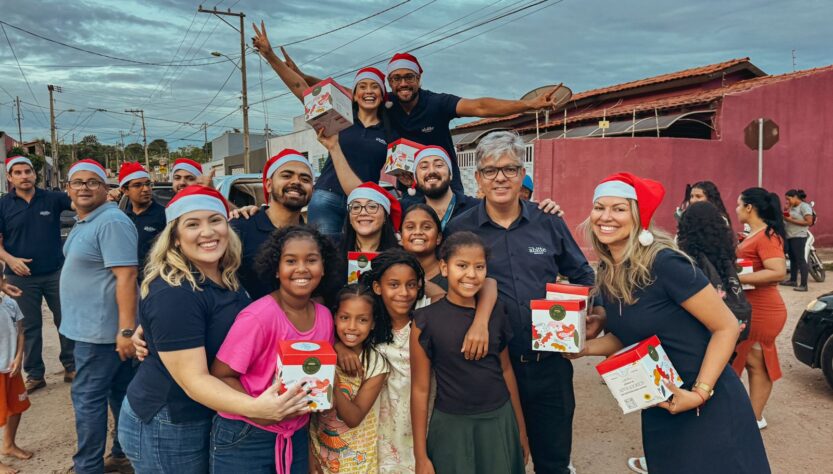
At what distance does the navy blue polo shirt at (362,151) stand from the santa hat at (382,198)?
26.9 inches

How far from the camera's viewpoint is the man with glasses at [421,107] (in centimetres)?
416

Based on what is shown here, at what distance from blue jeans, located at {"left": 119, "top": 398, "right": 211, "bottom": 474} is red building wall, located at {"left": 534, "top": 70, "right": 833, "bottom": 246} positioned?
11.8 metres

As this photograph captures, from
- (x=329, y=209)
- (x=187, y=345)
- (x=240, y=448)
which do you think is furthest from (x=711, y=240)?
(x=187, y=345)

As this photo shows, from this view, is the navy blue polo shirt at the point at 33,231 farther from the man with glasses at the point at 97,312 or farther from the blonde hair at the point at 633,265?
the blonde hair at the point at 633,265

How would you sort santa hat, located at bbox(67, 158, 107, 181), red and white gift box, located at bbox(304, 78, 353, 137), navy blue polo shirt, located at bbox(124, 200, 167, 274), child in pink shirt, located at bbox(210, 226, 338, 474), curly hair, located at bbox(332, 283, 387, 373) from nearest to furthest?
child in pink shirt, located at bbox(210, 226, 338, 474) → curly hair, located at bbox(332, 283, 387, 373) → red and white gift box, located at bbox(304, 78, 353, 137) → santa hat, located at bbox(67, 158, 107, 181) → navy blue polo shirt, located at bbox(124, 200, 167, 274)

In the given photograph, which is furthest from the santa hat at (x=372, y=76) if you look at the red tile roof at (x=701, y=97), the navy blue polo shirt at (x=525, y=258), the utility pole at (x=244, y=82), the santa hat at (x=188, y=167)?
Result: the utility pole at (x=244, y=82)

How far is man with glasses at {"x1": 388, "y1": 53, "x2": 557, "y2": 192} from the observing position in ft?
13.6

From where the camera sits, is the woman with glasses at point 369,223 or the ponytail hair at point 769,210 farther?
the ponytail hair at point 769,210

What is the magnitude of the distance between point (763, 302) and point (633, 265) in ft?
9.53

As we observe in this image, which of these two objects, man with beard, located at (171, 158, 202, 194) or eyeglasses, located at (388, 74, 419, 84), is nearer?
eyeglasses, located at (388, 74, 419, 84)

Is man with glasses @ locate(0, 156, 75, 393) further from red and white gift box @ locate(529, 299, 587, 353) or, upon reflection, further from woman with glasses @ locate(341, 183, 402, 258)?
red and white gift box @ locate(529, 299, 587, 353)

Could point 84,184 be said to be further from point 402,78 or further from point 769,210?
point 769,210

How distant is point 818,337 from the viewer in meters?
5.29

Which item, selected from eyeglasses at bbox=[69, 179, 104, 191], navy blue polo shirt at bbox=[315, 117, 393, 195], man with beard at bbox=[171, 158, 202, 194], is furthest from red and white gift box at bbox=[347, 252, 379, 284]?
man with beard at bbox=[171, 158, 202, 194]
